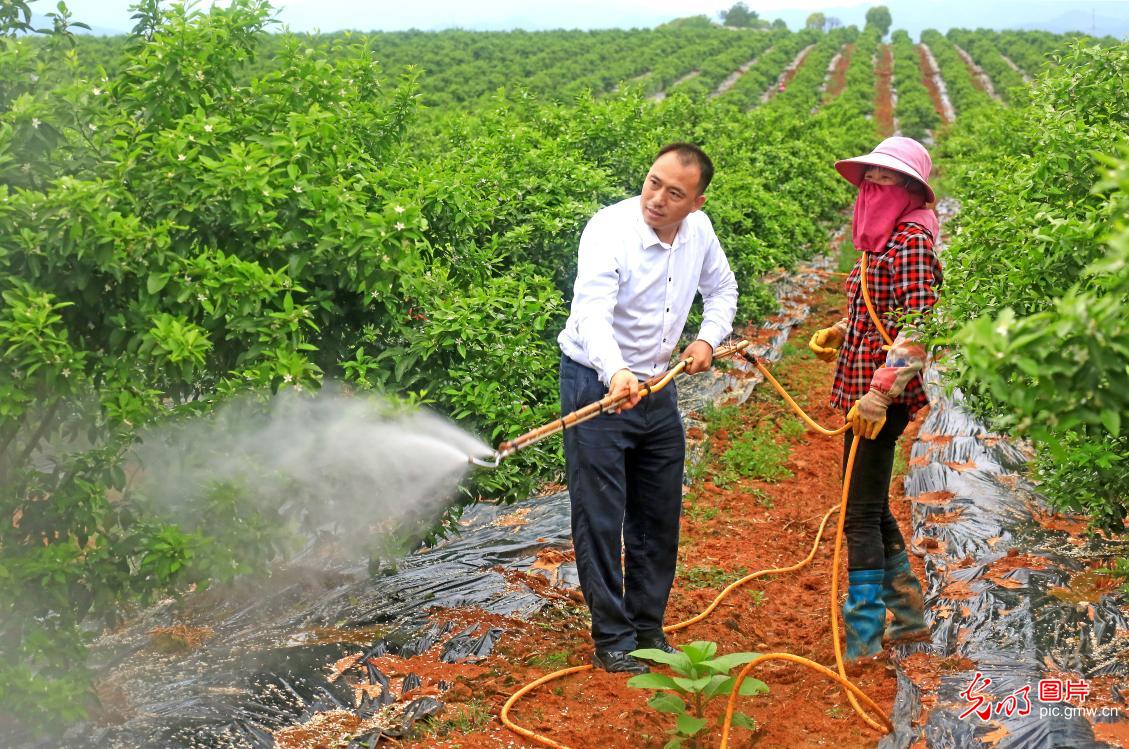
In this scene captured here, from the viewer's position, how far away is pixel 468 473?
179 inches

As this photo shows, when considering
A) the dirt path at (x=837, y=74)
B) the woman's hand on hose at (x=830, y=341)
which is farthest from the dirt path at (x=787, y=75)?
the woman's hand on hose at (x=830, y=341)

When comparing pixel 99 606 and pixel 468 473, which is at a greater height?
pixel 468 473

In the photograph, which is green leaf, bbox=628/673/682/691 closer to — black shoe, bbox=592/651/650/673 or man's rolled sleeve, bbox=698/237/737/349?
black shoe, bbox=592/651/650/673

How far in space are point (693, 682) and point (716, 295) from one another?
1744mm

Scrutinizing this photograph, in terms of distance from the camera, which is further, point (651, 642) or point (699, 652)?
point (651, 642)

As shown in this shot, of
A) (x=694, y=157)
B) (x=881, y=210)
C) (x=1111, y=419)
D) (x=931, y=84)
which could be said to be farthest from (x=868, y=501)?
(x=931, y=84)

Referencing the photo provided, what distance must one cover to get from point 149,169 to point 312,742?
2.24 meters

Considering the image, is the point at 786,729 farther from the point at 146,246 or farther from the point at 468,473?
the point at 146,246

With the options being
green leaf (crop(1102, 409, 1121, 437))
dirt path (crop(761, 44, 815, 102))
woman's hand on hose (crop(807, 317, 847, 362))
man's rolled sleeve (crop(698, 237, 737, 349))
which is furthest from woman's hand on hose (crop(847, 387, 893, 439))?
dirt path (crop(761, 44, 815, 102))

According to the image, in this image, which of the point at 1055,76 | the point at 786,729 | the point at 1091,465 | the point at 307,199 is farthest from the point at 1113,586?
the point at 307,199

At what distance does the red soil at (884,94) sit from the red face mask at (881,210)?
2989 cm

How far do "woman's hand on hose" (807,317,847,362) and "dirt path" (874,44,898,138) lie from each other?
97.1 ft

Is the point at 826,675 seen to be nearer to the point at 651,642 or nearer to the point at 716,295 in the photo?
the point at 651,642

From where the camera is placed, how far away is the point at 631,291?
157 inches
